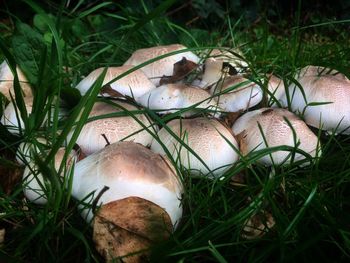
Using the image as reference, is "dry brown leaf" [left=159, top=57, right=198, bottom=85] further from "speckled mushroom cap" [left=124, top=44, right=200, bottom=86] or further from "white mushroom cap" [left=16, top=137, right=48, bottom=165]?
"white mushroom cap" [left=16, top=137, right=48, bottom=165]

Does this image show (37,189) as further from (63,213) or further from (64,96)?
(64,96)

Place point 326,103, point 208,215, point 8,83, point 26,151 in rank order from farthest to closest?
1. point 8,83
2. point 326,103
3. point 26,151
4. point 208,215

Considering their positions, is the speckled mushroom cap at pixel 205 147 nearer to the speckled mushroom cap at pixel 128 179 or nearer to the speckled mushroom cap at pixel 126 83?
the speckled mushroom cap at pixel 128 179

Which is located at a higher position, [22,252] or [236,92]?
[236,92]

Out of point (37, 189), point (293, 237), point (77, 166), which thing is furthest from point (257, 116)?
point (37, 189)

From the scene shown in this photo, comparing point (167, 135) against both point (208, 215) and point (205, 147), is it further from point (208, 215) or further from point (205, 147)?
point (208, 215)

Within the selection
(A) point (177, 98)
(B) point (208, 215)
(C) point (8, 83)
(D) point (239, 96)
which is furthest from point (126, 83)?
(B) point (208, 215)
